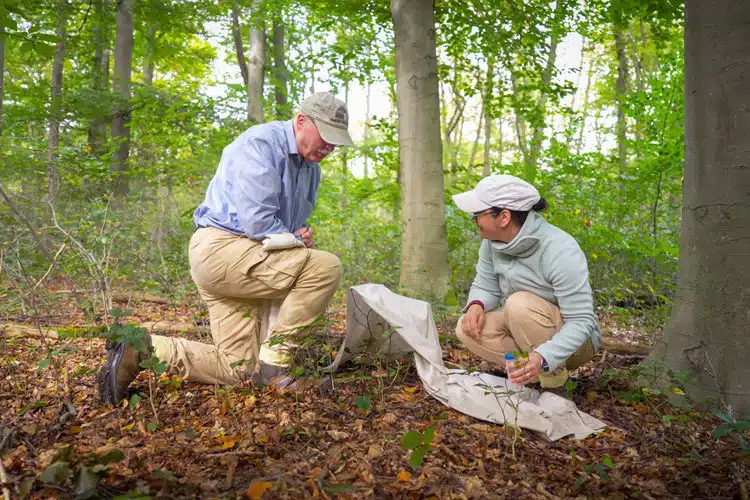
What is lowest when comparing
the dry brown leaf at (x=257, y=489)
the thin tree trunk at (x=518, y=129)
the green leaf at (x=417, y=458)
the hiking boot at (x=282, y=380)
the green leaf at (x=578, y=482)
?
the green leaf at (x=578, y=482)

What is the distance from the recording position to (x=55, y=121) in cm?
782

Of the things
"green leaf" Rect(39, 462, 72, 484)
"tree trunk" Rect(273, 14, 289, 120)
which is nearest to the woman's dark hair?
"green leaf" Rect(39, 462, 72, 484)

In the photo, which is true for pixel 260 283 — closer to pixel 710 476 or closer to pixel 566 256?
pixel 566 256

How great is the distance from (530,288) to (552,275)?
23 cm

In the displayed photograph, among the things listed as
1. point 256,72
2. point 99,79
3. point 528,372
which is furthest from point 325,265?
point 99,79

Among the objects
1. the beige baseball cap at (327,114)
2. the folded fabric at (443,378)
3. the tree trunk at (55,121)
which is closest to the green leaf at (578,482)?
the folded fabric at (443,378)

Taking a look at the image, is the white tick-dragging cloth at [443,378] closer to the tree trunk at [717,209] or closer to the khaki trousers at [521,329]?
the khaki trousers at [521,329]

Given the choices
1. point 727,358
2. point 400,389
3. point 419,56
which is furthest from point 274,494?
point 419,56

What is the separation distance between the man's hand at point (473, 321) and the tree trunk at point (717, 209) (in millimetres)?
1159

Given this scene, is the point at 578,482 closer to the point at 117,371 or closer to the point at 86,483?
the point at 86,483

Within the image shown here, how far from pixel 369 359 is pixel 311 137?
4.77 feet

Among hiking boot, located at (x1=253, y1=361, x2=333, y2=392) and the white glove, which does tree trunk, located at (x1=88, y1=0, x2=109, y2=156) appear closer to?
the white glove

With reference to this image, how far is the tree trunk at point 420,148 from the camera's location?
17.1 ft

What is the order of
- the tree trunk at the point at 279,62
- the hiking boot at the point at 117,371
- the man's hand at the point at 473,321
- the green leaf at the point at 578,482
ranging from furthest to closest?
the tree trunk at the point at 279,62
the man's hand at the point at 473,321
the hiking boot at the point at 117,371
the green leaf at the point at 578,482
